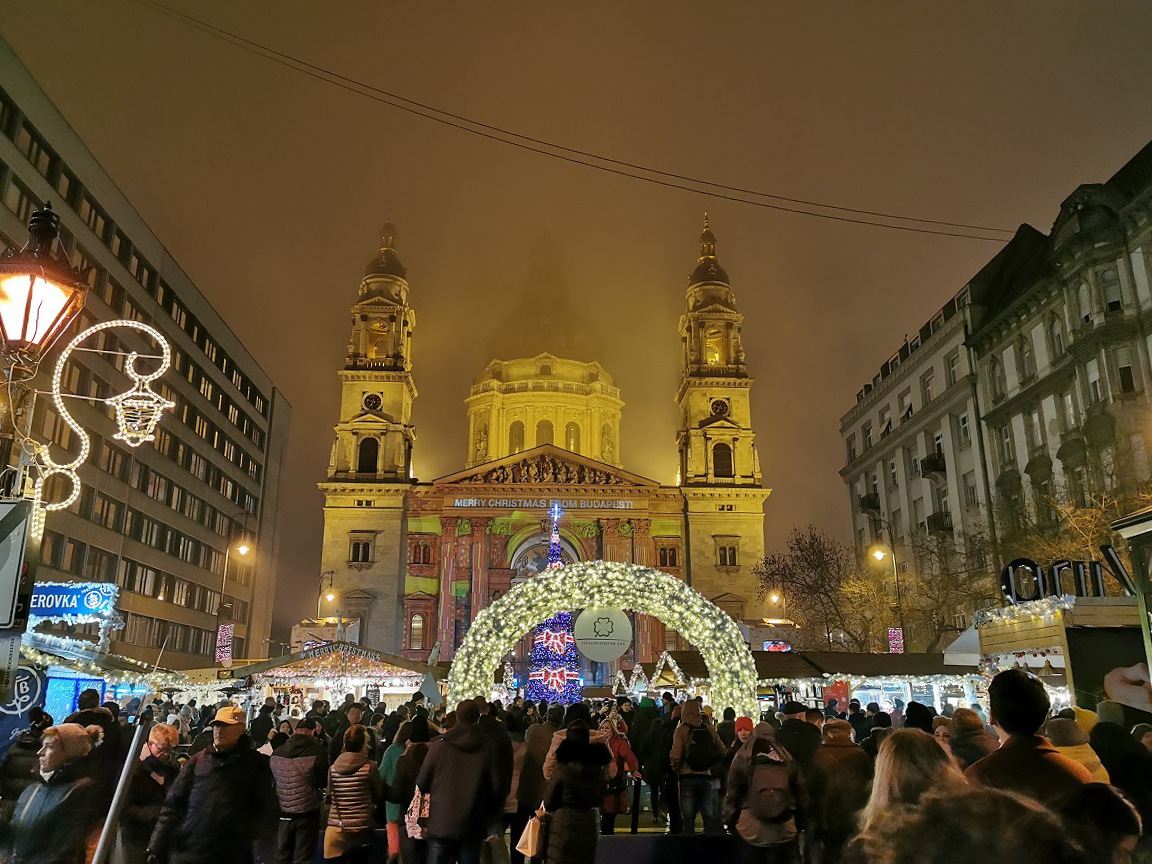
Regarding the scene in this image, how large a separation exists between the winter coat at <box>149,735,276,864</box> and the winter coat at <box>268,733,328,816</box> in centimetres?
180

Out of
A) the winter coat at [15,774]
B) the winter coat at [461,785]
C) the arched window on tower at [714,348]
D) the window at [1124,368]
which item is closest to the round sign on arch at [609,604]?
the winter coat at [461,785]

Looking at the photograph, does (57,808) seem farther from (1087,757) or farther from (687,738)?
(687,738)

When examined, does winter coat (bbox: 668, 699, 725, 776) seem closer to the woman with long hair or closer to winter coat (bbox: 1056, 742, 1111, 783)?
winter coat (bbox: 1056, 742, 1111, 783)

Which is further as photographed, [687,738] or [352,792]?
[687,738]

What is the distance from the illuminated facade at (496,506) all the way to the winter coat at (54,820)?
196 ft

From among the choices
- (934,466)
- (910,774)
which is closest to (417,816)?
(910,774)

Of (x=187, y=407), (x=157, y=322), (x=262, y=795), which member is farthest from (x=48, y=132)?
(x=262, y=795)

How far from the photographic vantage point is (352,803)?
7988 mm

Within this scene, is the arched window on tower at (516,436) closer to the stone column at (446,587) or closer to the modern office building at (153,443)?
the stone column at (446,587)

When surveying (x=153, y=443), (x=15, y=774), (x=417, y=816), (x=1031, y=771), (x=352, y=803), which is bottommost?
(x=417, y=816)

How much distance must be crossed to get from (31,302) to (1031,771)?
7020 millimetres

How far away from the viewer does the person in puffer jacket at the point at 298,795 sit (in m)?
8.31

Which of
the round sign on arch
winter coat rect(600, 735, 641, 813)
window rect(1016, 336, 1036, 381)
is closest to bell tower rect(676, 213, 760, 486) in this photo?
window rect(1016, 336, 1036, 381)

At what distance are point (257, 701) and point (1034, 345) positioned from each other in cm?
3555
